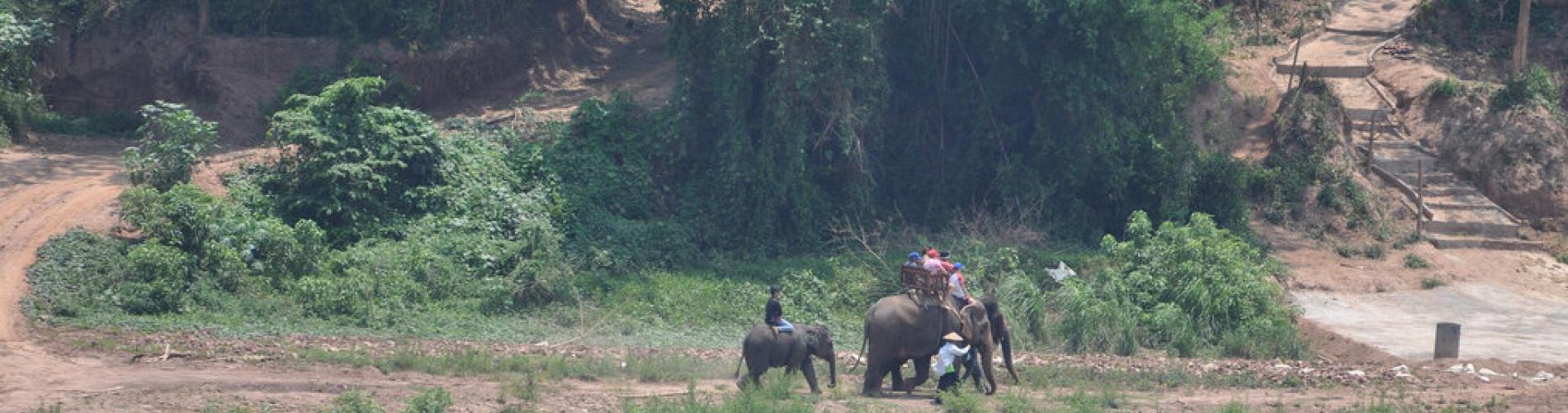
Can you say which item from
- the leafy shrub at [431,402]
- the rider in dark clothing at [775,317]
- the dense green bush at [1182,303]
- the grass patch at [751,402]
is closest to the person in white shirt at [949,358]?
the grass patch at [751,402]

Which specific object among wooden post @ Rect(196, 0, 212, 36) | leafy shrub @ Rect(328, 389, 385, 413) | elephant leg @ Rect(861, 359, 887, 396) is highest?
wooden post @ Rect(196, 0, 212, 36)

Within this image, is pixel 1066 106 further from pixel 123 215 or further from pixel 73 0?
pixel 73 0

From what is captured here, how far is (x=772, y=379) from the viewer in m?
15.5

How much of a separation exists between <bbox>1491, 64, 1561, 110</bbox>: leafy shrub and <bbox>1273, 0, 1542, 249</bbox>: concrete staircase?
66.7 inches

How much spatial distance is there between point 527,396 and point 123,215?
816 cm

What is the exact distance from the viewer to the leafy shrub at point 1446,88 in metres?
29.8

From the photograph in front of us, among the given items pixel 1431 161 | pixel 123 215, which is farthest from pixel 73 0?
pixel 1431 161

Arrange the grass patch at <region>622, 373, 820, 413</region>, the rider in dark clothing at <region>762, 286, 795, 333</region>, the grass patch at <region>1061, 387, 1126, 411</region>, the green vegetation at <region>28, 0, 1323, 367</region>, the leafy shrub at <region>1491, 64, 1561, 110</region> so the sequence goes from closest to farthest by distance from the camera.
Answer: the grass patch at <region>622, 373, 820, 413</region>, the grass patch at <region>1061, 387, 1126, 411</region>, the rider in dark clothing at <region>762, 286, 795, 333</region>, the green vegetation at <region>28, 0, 1323, 367</region>, the leafy shrub at <region>1491, 64, 1561, 110</region>

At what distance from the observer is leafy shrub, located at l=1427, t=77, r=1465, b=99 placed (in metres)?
29.8

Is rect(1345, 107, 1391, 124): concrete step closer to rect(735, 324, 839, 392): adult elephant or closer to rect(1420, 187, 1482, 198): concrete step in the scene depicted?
rect(1420, 187, 1482, 198): concrete step

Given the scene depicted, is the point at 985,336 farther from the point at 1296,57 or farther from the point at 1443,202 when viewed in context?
the point at 1296,57

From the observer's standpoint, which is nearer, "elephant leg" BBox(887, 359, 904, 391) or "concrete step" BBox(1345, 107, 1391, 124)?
"elephant leg" BBox(887, 359, 904, 391)

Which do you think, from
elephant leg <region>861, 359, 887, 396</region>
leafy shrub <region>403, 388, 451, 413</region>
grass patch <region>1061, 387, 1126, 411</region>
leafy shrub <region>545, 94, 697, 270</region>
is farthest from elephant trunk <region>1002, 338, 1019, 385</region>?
leafy shrub <region>545, 94, 697, 270</region>

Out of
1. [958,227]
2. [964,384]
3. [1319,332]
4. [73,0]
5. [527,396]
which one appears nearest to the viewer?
[527,396]
